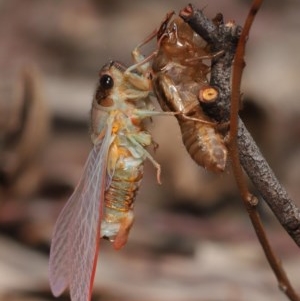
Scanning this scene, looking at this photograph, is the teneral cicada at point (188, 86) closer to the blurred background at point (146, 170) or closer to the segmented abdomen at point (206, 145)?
the segmented abdomen at point (206, 145)

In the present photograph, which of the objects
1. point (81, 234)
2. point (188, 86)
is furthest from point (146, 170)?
point (188, 86)

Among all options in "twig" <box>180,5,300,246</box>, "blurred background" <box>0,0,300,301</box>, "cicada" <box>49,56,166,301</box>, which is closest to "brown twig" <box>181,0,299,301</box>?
"twig" <box>180,5,300,246</box>

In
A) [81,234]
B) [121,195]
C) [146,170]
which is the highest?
[121,195]

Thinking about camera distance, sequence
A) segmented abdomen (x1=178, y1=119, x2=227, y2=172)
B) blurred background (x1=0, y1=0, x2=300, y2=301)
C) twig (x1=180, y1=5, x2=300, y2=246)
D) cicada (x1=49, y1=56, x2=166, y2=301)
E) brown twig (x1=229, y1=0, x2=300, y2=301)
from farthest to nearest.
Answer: blurred background (x1=0, y1=0, x2=300, y2=301) → cicada (x1=49, y1=56, x2=166, y2=301) → segmented abdomen (x1=178, y1=119, x2=227, y2=172) → twig (x1=180, y1=5, x2=300, y2=246) → brown twig (x1=229, y1=0, x2=300, y2=301)

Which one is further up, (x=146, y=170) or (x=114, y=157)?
(x=114, y=157)

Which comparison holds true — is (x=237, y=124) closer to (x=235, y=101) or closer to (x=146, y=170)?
(x=235, y=101)

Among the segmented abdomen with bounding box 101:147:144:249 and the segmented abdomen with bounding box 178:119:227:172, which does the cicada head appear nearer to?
the segmented abdomen with bounding box 101:147:144:249
